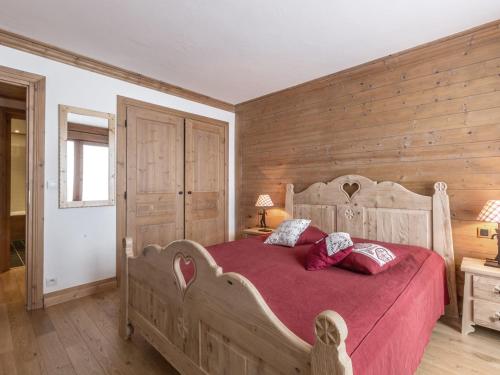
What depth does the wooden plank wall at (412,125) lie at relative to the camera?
2.30 m

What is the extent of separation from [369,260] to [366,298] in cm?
48

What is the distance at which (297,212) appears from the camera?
3.40 metres

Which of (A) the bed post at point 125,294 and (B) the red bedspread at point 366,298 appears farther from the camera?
(A) the bed post at point 125,294

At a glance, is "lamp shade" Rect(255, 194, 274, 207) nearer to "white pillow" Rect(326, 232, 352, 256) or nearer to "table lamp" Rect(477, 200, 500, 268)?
"white pillow" Rect(326, 232, 352, 256)

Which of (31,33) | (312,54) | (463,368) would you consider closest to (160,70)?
(31,33)

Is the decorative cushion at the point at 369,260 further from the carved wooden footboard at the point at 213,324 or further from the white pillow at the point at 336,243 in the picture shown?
the carved wooden footboard at the point at 213,324

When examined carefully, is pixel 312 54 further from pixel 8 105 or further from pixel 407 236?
pixel 8 105

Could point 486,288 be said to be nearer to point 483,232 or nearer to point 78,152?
point 483,232

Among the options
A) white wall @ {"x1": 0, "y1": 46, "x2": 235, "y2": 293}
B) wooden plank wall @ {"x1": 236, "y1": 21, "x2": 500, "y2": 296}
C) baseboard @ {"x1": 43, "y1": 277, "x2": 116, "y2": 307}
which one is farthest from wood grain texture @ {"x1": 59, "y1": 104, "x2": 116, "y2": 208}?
wooden plank wall @ {"x1": 236, "y1": 21, "x2": 500, "y2": 296}

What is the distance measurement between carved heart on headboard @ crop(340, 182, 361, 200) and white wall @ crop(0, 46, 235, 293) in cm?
268

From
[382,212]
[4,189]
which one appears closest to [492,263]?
[382,212]

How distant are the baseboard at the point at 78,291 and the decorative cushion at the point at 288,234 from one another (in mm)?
1870

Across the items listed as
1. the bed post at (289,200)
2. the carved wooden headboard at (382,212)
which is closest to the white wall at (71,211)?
the bed post at (289,200)

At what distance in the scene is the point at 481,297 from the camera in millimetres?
2045
